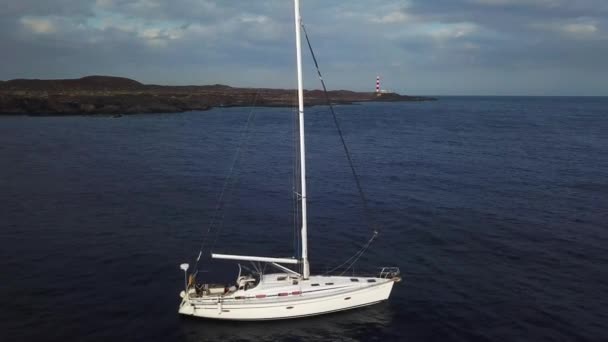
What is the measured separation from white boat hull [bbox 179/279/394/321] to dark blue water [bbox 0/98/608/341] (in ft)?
1.58

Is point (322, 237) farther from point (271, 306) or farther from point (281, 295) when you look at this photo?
point (271, 306)

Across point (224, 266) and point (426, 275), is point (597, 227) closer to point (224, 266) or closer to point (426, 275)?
point (426, 275)

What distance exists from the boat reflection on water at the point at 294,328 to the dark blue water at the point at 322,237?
0.26 feet

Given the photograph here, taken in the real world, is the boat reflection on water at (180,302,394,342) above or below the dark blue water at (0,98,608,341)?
below

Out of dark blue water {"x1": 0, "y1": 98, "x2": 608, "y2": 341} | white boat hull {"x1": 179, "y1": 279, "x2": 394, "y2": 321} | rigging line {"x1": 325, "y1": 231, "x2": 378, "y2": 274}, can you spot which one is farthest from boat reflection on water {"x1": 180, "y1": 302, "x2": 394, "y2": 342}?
rigging line {"x1": 325, "y1": 231, "x2": 378, "y2": 274}

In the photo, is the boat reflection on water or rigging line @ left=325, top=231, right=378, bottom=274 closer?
the boat reflection on water

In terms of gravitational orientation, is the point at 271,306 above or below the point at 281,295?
below

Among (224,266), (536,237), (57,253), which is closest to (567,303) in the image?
(536,237)

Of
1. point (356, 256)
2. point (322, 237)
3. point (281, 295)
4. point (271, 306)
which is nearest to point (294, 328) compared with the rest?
point (271, 306)

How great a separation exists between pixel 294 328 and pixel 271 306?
145 centimetres

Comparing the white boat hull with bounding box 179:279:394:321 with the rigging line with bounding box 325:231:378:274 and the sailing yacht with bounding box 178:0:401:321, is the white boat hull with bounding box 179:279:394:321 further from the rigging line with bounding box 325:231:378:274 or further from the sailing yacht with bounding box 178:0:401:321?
the rigging line with bounding box 325:231:378:274

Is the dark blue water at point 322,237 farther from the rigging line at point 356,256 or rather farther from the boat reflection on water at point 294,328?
the rigging line at point 356,256

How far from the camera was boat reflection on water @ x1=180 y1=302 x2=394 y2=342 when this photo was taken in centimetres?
2109

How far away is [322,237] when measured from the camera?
1332 inches
